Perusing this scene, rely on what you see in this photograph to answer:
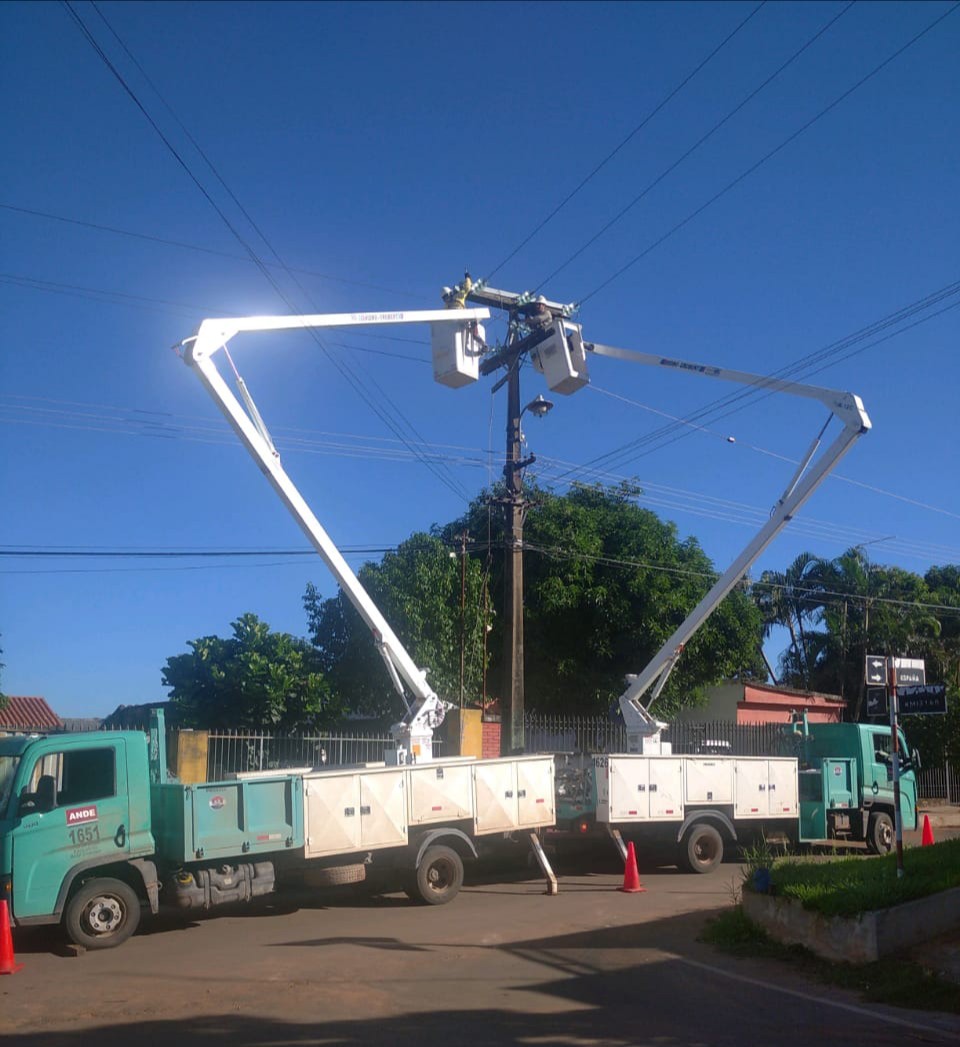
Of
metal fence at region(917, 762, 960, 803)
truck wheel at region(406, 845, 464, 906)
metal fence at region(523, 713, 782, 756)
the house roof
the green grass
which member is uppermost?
the house roof

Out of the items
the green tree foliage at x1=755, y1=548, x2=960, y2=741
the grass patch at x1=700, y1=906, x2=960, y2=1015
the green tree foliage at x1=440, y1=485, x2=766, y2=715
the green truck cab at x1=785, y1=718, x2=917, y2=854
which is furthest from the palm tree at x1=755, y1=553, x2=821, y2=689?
the grass patch at x1=700, y1=906, x2=960, y2=1015

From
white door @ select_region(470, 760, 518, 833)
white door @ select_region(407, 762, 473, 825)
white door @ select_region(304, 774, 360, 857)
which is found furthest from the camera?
white door @ select_region(470, 760, 518, 833)

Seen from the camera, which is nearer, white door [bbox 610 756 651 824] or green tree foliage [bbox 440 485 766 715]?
white door [bbox 610 756 651 824]

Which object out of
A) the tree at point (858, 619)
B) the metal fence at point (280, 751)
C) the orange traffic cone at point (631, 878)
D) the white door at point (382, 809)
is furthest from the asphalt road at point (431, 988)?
the tree at point (858, 619)

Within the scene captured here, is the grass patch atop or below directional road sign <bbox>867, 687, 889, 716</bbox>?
below

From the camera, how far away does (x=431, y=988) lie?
8820 millimetres

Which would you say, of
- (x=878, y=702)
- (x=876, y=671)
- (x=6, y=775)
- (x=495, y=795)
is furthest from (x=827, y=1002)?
(x=6, y=775)

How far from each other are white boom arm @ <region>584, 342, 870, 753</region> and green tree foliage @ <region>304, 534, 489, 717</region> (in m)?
8.16

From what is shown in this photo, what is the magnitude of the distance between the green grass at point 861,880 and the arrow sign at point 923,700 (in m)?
1.57

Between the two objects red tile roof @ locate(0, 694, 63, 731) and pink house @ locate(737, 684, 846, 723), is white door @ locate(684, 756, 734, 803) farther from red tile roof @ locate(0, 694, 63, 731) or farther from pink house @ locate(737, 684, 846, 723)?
pink house @ locate(737, 684, 846, 723)

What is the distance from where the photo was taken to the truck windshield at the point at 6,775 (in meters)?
10.7

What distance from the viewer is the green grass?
9461 mm

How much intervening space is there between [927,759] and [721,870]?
59.5ft

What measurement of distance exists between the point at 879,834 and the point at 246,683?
12807 mm
